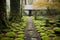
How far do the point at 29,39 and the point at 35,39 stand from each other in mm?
432

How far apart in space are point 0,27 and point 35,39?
493 centimetres

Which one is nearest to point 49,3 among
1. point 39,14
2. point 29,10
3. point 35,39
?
point 39,14

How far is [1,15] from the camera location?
17.4 meters

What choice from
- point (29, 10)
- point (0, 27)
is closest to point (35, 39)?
point (0, 27)

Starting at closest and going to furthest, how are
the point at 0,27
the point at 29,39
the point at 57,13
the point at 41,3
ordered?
the point at 29,39, the point at 0,27, the point at 57,13, the point at 41,3

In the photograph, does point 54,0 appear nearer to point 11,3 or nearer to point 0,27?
point 11,3

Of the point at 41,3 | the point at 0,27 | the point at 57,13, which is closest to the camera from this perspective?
the point at 0,27

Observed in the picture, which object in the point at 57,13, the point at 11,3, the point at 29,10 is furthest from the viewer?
the point at 29,10

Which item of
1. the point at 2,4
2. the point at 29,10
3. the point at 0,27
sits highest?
the point at 2,4

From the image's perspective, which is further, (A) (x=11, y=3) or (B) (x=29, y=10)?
(B) (x=29, y=10)

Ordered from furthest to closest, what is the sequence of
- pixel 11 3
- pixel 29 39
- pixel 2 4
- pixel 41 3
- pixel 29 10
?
1. pixel 29 10
2. pixel 41 3
3. pixel 11 3
4. pixel 2 4
5. pixel 29 39

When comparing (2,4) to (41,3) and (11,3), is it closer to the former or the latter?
(11,3)

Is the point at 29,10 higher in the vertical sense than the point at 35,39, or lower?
lower

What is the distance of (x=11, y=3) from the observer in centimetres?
2445
